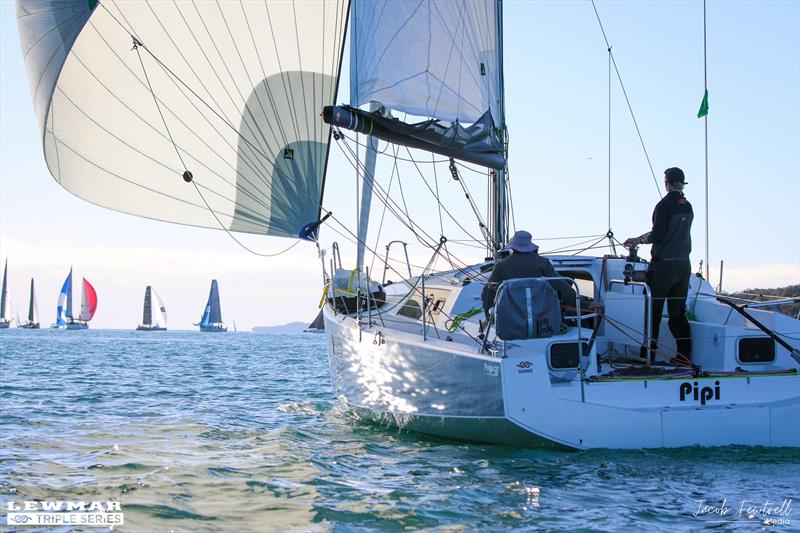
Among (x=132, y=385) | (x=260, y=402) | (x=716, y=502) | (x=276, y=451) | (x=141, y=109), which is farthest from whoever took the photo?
(x=132, y=385)

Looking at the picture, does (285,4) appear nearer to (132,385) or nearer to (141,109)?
(141,109)

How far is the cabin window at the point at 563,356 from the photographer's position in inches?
246

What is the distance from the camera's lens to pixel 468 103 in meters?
10.4

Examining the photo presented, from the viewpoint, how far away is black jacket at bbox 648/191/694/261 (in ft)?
23.4

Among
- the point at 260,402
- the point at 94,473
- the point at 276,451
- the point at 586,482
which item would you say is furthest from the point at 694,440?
the point at 260,402

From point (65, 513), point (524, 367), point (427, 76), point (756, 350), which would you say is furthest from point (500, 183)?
point (65, 513)

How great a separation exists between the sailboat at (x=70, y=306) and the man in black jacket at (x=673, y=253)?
79949 mm

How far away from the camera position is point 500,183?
420 inches

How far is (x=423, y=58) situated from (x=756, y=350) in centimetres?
506

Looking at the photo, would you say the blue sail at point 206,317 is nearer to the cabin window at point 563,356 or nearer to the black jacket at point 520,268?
the black jacket at point 520,268

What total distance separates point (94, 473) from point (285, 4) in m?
6.10

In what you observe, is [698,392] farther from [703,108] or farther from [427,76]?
[427,76]

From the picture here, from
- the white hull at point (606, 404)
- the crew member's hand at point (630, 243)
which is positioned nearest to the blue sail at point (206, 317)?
the crew member's hand at point (630, 243)

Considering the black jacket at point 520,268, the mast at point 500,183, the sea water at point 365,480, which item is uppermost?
the mast at point 500,183
